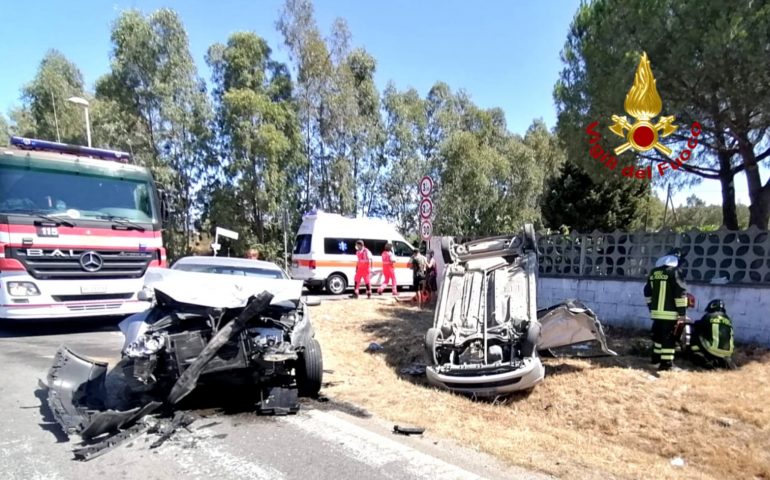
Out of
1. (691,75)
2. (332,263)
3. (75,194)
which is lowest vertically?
→ (332,263)

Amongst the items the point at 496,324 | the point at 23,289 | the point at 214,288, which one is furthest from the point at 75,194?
the point at 496,324

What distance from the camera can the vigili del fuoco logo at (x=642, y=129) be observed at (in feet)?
24.6

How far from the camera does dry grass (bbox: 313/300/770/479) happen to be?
12.2 feet

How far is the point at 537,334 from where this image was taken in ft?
17.1

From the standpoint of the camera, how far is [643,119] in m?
7.91

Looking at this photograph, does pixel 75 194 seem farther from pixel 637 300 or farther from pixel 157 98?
pixel 157 98

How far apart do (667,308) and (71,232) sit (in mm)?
8342

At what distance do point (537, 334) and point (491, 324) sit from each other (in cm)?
74

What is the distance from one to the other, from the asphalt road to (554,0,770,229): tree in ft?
20.9

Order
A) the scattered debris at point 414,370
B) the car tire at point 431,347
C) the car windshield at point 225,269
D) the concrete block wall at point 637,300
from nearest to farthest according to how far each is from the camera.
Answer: the car tire at point 431,347 < the scattered debris at point 414,370 < the car windshield at point 225,269 < the concrete block wall at point 637,300

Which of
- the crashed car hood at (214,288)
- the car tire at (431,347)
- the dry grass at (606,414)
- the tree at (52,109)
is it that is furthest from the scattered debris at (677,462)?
the tree at (52,109)

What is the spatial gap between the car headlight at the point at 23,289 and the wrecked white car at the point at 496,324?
5832 millimetres

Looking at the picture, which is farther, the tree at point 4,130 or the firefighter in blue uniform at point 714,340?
the tree at point 4,130

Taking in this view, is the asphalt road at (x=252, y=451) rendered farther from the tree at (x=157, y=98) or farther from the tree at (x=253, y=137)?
the tree at (x=157, y=98)
